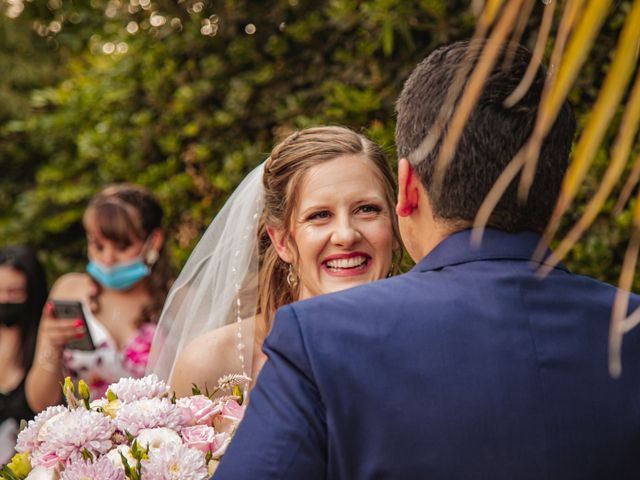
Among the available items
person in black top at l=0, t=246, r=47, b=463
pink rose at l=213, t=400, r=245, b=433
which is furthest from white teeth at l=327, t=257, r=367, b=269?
person in black top at l=0, t=246, r=47, b=463

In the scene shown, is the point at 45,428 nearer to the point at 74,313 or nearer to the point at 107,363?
the point at 74,313

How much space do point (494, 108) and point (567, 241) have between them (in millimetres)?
588

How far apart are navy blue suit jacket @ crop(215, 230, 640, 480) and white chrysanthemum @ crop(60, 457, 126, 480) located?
0.51 m

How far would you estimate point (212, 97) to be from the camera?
5094 mm

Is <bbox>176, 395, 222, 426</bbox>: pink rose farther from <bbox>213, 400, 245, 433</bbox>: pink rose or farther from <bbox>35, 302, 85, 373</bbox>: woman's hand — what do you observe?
<bbox>35, 302, 85, 373</bbox>: woman's hand

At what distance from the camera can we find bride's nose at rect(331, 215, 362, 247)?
2822 mm

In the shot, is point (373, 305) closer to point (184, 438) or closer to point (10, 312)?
point (184, 438)

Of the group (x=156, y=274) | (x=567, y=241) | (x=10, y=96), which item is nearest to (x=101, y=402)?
(x=567, y=241)

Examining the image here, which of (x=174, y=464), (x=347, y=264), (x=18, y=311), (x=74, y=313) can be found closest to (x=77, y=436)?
(x=174, y=464)

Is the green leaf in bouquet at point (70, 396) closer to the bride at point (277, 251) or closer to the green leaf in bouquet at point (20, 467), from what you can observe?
the green leaf in bouquet at point (20, 467)

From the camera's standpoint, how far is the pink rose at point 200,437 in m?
2.02

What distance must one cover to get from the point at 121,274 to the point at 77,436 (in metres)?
2.62

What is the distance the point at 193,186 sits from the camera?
5148 millimetres

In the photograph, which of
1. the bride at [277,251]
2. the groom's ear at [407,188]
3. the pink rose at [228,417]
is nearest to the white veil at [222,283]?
the bride at [277,251]
